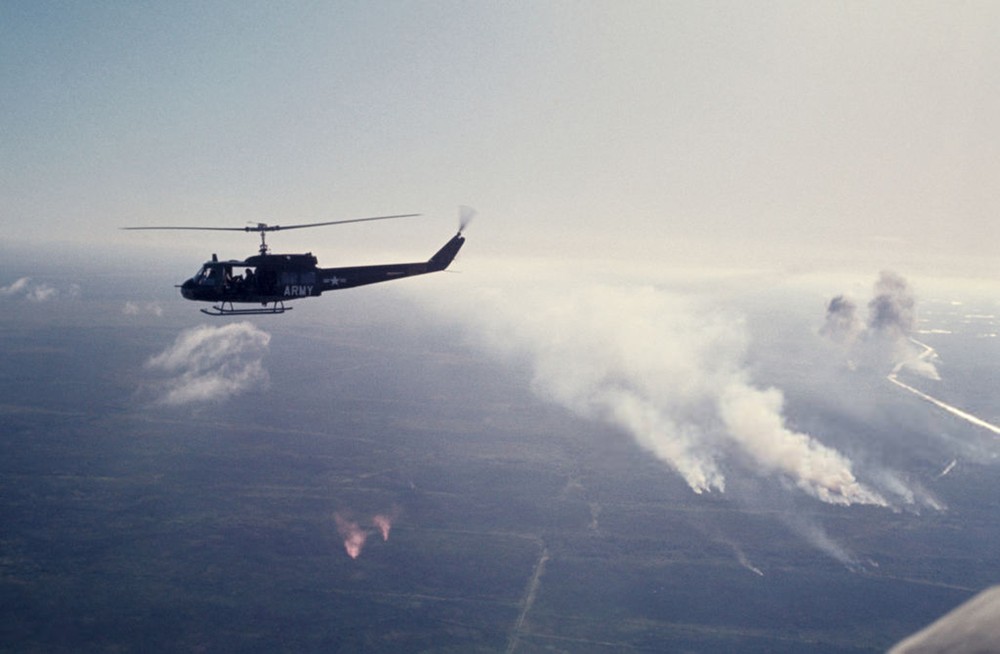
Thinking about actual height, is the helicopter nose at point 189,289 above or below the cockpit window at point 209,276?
below

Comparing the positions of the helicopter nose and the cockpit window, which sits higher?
the cockpit window

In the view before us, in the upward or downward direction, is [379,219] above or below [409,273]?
above

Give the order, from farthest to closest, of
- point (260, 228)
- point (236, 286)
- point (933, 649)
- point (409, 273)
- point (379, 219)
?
1. point (409, 273)
2. point (236, 286)
3. point (260, 228)
4. point (379, 219)
5. point (933, 649)

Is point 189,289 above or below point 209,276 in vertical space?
below

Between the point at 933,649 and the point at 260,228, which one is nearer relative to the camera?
the point at 933,649

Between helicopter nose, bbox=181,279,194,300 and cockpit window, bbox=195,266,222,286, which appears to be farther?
cockpit window, bbox=195,266,222,286

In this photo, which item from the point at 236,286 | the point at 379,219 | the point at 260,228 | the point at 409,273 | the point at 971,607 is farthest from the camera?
the point at 409,273

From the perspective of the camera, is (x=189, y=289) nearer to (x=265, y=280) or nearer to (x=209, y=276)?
(x=209, y=276)

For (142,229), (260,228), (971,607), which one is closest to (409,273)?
(260,228)

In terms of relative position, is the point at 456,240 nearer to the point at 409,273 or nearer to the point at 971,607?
the point at 409,273

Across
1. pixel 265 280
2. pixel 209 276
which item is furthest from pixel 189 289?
pixel 265 280

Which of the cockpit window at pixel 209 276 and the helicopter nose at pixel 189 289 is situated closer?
the helicopter nose at pixel 189 289
